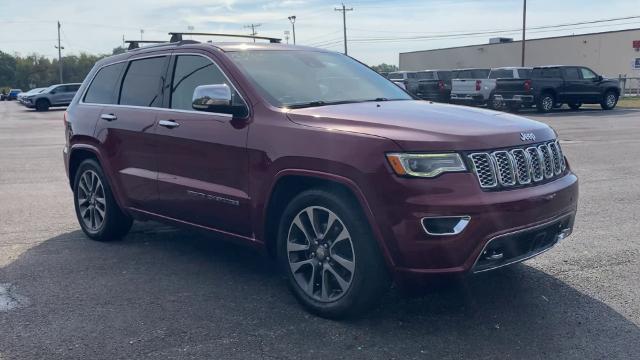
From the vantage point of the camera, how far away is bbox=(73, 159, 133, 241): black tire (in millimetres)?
6364

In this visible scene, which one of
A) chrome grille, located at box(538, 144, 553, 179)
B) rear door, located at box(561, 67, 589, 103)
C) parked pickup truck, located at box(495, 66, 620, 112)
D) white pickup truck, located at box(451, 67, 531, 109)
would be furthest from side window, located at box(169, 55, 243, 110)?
rear door, located at box(561, 67, 589, 103)

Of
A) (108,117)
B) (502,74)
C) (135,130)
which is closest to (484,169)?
(135,130)

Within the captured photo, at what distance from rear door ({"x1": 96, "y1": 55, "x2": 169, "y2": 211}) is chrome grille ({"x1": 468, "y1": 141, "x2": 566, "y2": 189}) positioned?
278 cm

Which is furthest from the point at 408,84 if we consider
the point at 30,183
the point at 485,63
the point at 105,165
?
the point at 485,63

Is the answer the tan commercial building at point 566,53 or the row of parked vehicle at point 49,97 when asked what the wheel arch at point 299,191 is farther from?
the tan commercial building at point 566,53

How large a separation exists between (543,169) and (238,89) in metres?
2.16

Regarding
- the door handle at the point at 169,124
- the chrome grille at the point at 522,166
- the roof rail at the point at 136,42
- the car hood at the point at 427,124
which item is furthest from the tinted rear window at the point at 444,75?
the chrome grille at the point at 522,166

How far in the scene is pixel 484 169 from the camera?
400cm

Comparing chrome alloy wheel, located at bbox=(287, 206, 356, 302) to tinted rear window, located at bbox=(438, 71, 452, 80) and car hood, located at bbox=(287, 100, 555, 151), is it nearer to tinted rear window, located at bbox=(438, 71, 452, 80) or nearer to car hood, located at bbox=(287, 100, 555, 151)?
car hood, located at bbox=(287, 100, 555, 151)

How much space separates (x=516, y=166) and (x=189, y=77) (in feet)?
8.89

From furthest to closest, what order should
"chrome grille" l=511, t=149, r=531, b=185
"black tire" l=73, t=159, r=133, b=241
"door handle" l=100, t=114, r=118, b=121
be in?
1. "black tire" l=73, t=159, r=133, b=241
2. "door handle" l=100, t=114, r=118, b=121
3. "chrome grille" l=511, t=149, r=531, b=185

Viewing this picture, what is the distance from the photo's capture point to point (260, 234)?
187 inches

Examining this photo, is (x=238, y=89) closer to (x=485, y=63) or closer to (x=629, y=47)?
(x=629, y=47)

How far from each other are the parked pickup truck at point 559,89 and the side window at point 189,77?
935 inches
